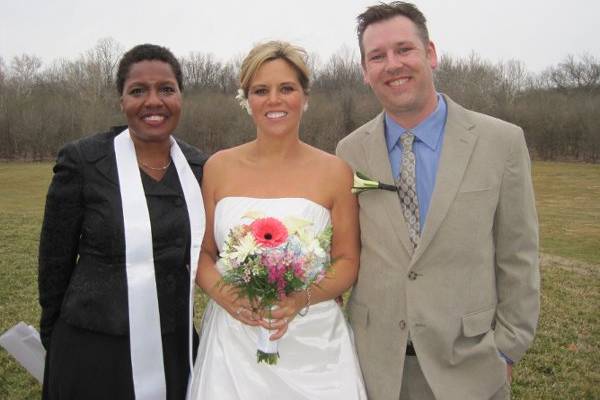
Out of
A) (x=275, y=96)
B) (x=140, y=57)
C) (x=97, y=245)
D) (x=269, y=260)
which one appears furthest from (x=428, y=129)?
(x=97, y=245)

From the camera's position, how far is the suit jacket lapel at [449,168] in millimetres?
3127

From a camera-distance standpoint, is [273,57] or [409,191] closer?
[409,191]

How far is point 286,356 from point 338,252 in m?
0.74

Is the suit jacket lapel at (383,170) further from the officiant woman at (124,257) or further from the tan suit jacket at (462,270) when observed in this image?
the officiant woman at (124,257)

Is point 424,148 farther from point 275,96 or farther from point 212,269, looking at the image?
point 212,269

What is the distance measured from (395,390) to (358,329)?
433 mm

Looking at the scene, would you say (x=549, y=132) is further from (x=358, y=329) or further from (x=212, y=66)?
(x=358, y=329)

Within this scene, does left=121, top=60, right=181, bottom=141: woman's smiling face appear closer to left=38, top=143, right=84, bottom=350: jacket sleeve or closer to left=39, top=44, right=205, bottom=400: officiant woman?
left=39, top=44, right=205, bottom=400: officiant woman

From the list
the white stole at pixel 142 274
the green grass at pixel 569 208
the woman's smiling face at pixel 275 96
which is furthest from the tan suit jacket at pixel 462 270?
the green grass at pixel 569 208

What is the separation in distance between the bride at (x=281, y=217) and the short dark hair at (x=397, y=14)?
0.54 meters

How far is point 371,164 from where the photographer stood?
11.3 feet

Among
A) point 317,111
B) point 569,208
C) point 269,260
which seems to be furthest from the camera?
point 317,111

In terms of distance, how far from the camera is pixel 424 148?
11.1 ft

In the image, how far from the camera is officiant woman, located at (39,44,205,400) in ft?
11.0
